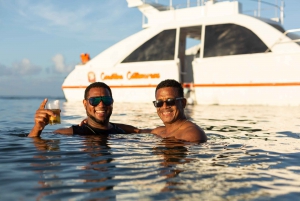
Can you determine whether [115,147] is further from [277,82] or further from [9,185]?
[277,82]

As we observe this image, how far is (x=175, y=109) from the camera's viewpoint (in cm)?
552

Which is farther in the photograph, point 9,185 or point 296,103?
point 296,103

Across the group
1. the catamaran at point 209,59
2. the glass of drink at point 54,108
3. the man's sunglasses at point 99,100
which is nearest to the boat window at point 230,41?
the catamaran at point 209,59

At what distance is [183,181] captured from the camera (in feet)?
11.1

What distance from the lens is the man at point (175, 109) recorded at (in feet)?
18.0

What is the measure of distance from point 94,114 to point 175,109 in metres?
1.29

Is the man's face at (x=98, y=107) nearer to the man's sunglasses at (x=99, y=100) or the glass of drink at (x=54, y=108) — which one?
the man's sunglasses at (x=99, y=100)

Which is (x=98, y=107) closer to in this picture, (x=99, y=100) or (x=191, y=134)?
(x=99, y=100)

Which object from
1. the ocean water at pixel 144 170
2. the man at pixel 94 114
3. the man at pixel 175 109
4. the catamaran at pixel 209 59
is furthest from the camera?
the catamaran at pixel 209 59

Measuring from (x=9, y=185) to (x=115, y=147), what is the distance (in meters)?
2.19

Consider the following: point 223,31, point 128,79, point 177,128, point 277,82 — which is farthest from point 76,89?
point 177,128

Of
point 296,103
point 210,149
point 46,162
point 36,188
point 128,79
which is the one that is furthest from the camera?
point 128,79

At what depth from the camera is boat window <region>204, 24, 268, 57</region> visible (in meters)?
19.5

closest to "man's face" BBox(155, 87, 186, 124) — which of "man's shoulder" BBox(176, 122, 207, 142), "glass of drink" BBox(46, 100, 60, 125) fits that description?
"man's shoulder" BBox(176, 122, 207, 142)
